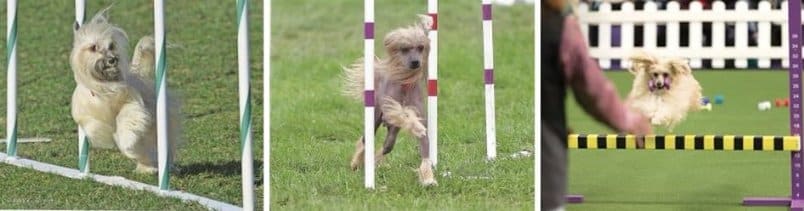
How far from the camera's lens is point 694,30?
14.0 metres

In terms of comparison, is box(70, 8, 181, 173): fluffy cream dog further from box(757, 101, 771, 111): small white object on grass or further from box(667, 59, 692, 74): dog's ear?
box(757, 101, 771, 111): small white object on grass

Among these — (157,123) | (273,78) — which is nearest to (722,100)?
(273,78)

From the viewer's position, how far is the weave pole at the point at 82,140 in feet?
22.9

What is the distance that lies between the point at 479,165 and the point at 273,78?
643cm

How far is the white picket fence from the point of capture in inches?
528

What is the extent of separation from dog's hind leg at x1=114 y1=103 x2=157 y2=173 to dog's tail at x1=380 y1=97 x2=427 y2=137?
1.07 m

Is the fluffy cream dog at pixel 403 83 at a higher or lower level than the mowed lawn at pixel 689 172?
higher

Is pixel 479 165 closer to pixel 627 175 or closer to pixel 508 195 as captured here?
pixel 508 195

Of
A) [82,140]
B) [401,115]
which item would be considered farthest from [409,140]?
[82,140]

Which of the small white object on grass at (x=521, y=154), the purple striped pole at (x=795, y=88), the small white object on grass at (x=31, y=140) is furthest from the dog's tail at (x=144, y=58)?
the purple striped pole at (x=795, y=88)

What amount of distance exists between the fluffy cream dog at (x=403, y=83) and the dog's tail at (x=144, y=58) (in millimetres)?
863

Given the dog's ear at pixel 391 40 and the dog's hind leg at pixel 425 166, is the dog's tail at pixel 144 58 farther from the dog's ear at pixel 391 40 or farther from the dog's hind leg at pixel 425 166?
the dog's hind leg at pixel 425 166

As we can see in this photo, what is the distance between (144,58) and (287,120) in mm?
2352

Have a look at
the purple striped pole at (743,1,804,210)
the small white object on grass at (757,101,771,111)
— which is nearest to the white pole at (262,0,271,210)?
the purple striped pole at (743,1,804,210)
